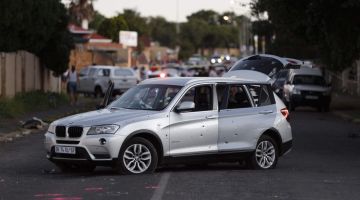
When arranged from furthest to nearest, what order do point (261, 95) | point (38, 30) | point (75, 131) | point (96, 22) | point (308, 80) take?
point (96, 22) → point (308, 80) → point (38, 30) → point (261, 95) → point (75, 131)

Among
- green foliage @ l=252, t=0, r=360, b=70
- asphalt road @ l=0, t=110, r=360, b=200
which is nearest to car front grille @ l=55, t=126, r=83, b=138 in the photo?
asphalt road @ l=0, t=110, r=360, b=200

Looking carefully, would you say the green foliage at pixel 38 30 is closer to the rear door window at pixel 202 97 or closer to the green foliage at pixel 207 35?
the rear door window at pixel 202 97

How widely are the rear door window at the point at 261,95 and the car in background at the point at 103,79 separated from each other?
28174 millimetres

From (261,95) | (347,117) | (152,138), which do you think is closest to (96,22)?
(347,117)

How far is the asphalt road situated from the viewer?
37.9 ft

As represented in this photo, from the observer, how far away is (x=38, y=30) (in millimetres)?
32562

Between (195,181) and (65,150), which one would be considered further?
(65,150)

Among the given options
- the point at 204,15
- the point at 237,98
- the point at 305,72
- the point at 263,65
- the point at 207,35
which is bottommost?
the point at 237,98

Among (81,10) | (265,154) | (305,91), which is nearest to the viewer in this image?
(265,154)

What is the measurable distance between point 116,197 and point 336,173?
16.3ft

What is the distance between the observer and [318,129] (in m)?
25.8

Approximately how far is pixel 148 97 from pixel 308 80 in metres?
24.0

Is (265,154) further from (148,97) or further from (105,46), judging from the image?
(105,46)

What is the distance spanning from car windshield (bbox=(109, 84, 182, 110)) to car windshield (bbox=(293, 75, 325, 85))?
22.9 meters
